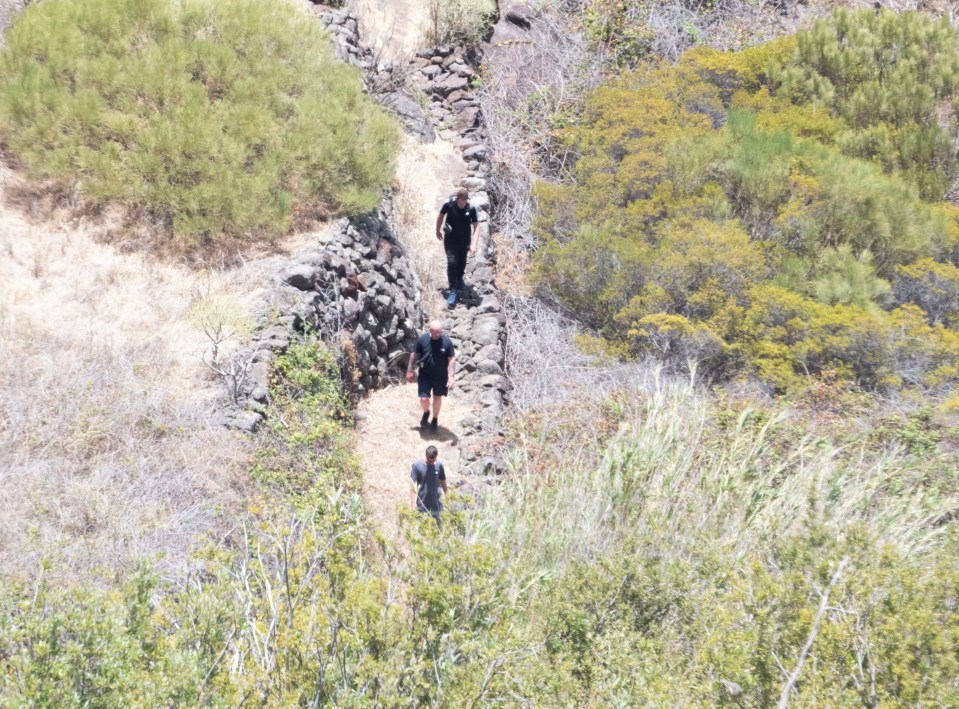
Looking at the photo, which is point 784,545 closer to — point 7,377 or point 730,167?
point 7,377

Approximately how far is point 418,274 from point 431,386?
9.45 ft

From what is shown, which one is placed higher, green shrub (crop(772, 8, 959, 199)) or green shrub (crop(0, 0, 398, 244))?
green shrub (crop(772, 8, 959, 199))

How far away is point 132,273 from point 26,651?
5186 millimetres

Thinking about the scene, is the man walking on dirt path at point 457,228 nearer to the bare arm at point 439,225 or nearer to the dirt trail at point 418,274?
the bare arm at point 439,225

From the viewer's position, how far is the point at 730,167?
1149cm

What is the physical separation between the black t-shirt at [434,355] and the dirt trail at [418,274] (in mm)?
792

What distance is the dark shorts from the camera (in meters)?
8.02

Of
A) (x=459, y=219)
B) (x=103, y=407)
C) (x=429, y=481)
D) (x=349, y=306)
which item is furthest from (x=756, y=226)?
(x=103, y=407)

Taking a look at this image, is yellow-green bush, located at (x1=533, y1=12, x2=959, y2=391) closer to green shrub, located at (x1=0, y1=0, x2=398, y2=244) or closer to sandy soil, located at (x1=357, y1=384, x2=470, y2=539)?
sandy soil, located at (x1=357, y1=384, x2=470, y2=539)

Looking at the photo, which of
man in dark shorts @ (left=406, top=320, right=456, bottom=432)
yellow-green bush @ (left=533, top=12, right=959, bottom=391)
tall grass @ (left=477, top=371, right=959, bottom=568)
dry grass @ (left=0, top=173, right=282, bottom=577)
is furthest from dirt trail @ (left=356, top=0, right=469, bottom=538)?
yellow-green bush @ (left=533, top=12, right=959, bottom=391)

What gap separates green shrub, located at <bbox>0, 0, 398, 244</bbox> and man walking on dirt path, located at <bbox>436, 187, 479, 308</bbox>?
0.93 meters

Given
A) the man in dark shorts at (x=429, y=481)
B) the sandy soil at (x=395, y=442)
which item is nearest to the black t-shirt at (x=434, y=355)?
the sandy soil at (x=395, y=442)

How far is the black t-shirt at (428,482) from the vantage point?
6.33m

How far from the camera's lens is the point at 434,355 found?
792 cm
